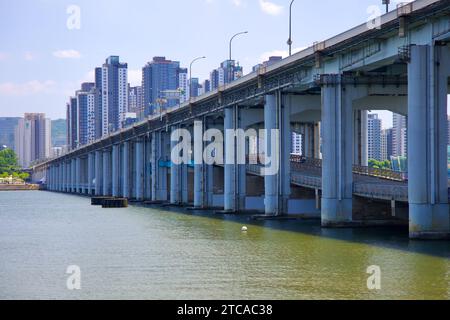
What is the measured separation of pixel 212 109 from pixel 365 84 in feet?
122

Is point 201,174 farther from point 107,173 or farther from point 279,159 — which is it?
point 107,173

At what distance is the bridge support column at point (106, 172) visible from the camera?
180125 millimetres

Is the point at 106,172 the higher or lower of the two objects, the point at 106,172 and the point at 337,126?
the lower

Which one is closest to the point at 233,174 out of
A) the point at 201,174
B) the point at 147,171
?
the point at 201,174

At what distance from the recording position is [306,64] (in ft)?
232

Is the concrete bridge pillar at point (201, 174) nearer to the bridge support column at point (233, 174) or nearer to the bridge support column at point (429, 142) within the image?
the bridge support column at point (233, 174)

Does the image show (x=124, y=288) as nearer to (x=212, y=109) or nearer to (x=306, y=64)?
(x=306, y=64)

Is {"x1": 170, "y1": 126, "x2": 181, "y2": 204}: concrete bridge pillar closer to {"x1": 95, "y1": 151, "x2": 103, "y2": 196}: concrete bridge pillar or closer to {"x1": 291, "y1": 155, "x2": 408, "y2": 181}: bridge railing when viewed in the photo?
{"x1": 291, "y1": 155, "x2": 408, "y2": 181}: bridge railing

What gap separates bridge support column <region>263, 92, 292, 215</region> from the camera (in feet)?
257

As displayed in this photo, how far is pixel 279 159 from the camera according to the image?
7838 cm

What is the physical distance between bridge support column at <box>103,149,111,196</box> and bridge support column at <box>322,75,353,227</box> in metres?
119

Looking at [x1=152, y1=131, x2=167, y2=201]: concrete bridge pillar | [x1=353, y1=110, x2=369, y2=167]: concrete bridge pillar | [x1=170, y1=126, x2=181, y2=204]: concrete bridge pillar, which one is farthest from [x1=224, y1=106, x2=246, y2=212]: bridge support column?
[x1=152, y1=131, x2=167, y2=201]: concrete bridge pillar

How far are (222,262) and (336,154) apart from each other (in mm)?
23558
